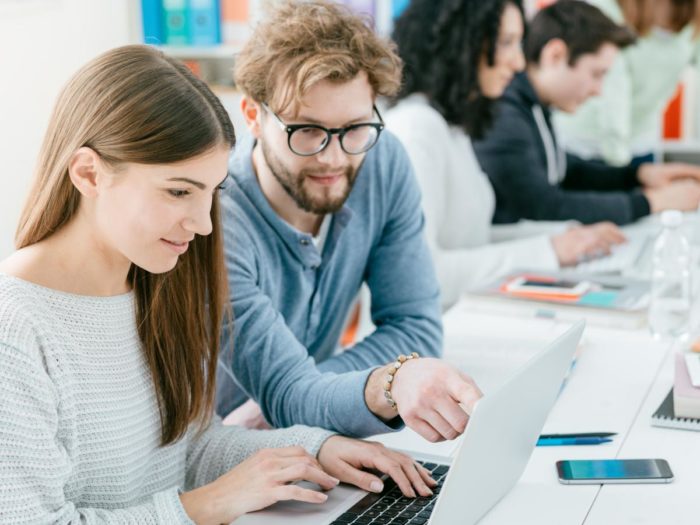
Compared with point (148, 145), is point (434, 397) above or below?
below

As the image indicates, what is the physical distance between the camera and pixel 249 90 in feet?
4.85

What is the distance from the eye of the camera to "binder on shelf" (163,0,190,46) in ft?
12.0

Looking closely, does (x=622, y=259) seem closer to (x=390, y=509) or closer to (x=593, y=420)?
(x=593, y=420)

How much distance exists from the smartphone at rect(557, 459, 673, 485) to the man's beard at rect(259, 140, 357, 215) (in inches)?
20.8

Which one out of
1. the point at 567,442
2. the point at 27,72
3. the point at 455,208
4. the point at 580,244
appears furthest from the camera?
the point at 27,72

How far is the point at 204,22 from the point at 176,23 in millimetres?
106

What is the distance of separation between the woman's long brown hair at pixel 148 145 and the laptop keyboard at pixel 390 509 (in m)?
0.26

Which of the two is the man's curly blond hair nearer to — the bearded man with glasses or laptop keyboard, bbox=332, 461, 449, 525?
the bearded man with glasses

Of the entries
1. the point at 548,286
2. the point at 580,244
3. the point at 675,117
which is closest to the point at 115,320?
the point at 548,286

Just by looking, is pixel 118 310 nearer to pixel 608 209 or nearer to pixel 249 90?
pixel 249 90

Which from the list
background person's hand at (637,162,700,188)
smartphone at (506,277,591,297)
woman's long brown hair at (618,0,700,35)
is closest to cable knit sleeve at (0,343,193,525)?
smartphone at (506,277,591,297)

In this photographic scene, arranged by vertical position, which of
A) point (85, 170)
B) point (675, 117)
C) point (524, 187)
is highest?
point (85, 170)

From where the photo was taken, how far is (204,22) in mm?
3715

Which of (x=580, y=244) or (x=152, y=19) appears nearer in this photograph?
(x=580, y=244)
